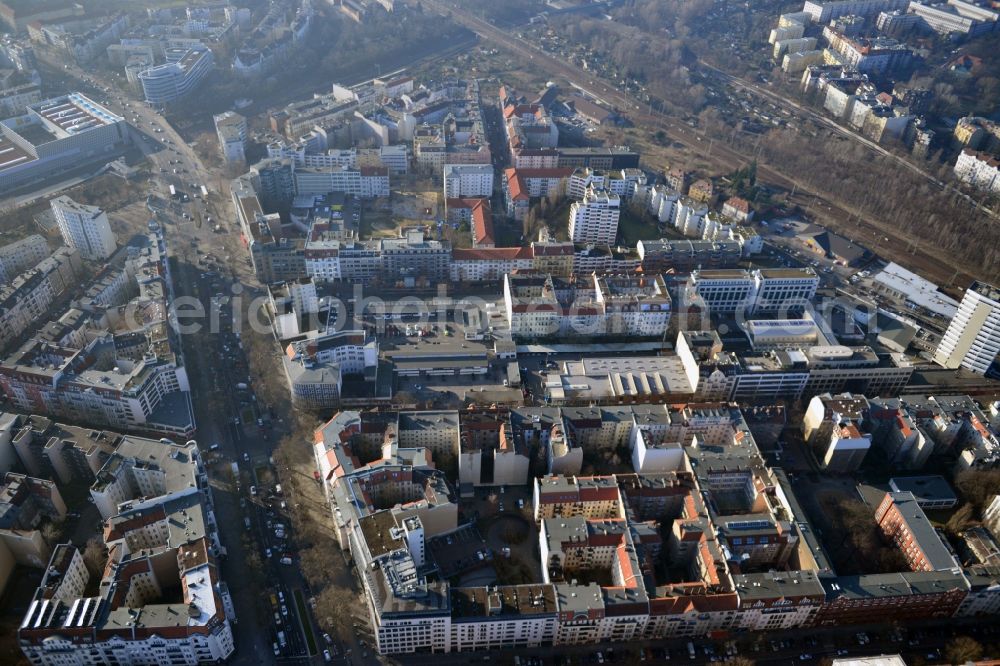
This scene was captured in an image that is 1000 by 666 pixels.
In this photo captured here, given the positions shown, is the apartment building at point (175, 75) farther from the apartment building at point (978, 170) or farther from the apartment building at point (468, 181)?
the apartment building at point (978, 170)

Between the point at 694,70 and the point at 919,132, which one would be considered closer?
the point at 919,132

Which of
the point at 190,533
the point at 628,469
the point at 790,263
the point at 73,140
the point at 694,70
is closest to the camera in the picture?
the point at 190,533

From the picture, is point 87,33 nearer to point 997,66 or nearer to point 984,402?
point 984,402

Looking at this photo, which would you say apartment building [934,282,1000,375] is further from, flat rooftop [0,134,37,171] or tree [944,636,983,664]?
flat rooftop [0,134,37,171]

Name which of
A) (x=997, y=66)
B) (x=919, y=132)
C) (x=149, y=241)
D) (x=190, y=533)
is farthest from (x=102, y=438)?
(x=997, y=66)

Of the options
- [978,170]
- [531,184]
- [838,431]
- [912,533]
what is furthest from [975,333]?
[531,184]

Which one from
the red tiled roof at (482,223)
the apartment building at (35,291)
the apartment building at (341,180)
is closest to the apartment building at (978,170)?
the red tiled roof at (482,223)

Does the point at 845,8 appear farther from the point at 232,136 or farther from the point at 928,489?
the point at 928,489
